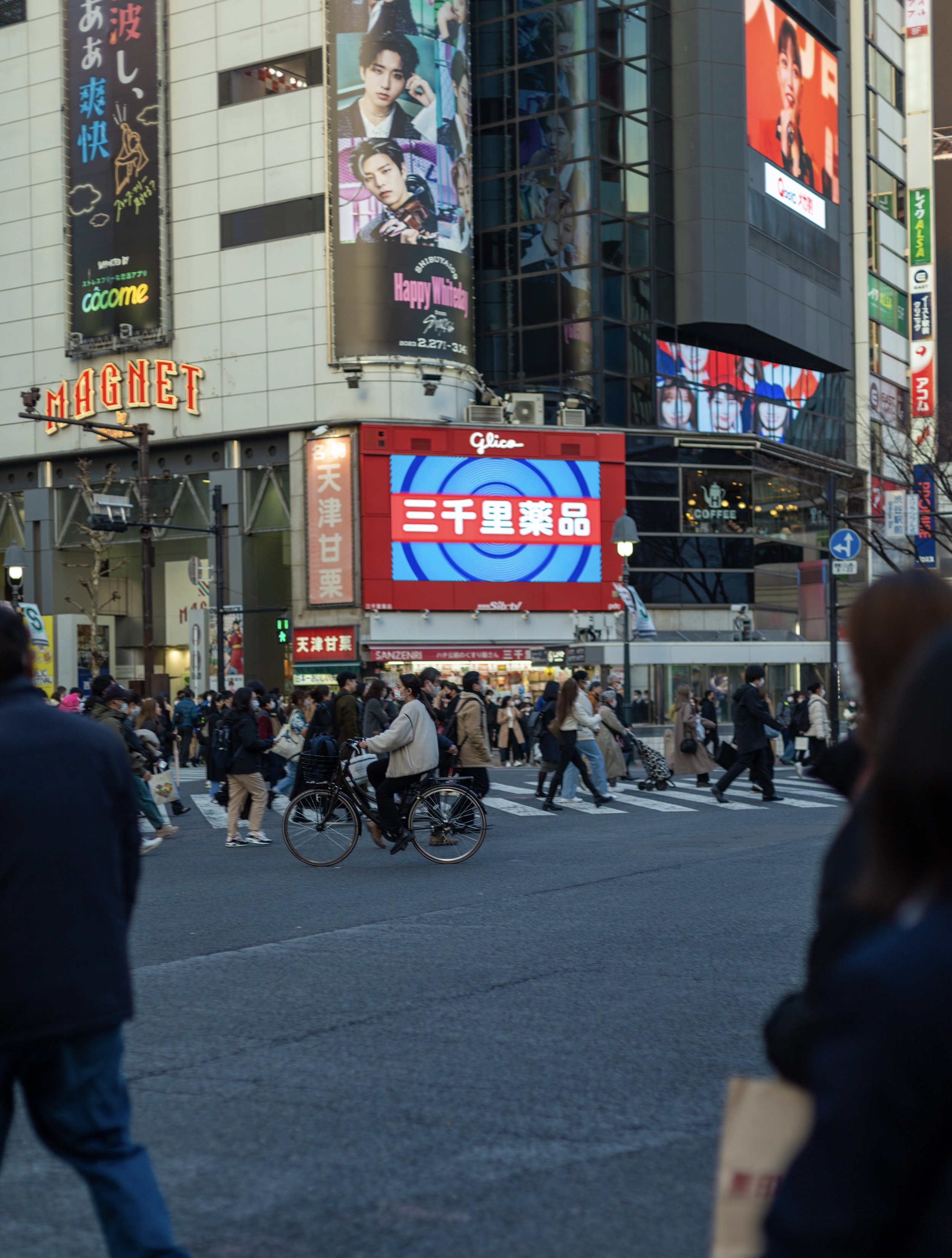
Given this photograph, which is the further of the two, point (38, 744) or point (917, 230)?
point (917, 230)

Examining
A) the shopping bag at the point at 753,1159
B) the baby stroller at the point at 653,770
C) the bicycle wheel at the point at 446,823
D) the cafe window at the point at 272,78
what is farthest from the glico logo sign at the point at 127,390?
the shopping bag at the point at 753,1159

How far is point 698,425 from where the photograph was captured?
52.0 m

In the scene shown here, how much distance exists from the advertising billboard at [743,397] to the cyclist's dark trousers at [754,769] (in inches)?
1243

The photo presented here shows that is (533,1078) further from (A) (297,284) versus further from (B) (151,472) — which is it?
(B) (151,472)

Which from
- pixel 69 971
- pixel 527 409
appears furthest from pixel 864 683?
pixel 527 409

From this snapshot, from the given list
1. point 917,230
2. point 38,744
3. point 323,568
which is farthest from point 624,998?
point 917,230

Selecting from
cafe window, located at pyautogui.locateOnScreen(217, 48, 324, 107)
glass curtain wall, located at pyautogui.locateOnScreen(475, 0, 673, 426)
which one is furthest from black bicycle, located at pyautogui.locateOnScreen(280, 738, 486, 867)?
glass curtain wall, located at pyautogui.locateOnScreen(475, 0, 673, 426)

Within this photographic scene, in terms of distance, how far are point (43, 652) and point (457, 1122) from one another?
20.2 meters

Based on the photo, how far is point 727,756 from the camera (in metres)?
20.4

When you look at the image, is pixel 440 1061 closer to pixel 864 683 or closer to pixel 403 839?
pixel 864 683

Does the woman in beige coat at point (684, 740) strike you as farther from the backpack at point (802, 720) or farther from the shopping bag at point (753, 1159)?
the shopping bag at point (753, 1159)

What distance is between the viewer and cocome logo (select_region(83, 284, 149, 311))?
4856 cm

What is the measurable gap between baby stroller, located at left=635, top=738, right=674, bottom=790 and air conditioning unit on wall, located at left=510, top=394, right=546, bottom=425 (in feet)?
81.6

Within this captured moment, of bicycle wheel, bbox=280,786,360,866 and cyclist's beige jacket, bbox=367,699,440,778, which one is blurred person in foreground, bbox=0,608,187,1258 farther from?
bicycle wheel, bbox=280,786,360,866
